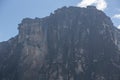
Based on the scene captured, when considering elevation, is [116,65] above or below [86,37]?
below

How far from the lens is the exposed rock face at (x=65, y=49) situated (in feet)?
536

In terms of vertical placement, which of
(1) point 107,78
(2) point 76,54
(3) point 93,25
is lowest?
(1) point 107,78

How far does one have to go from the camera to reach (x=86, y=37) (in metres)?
178

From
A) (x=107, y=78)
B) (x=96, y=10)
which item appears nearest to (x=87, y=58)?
(x=107, y=78)

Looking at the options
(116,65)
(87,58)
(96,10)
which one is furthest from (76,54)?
(96,10)

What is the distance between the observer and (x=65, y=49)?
176 meters

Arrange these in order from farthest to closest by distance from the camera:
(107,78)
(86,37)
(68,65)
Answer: (86,37), (68,65), (107,78)

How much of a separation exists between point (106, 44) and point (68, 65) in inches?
806

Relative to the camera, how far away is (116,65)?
529 feet

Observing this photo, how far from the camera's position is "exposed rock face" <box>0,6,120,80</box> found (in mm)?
163375

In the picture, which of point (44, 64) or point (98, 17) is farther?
point (98, 17)

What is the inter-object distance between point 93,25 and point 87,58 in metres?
21.4

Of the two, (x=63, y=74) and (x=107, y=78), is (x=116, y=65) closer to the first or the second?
(x=107, y=78)

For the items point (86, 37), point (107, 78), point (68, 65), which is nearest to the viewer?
point (107, 78)
